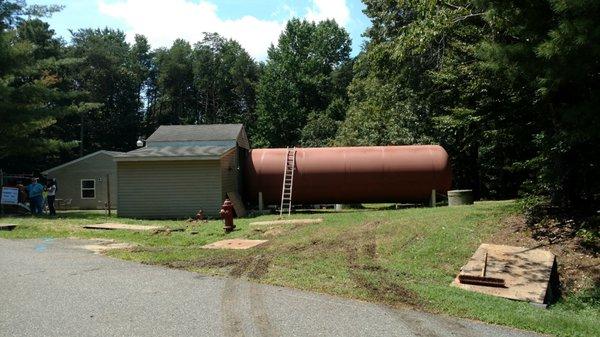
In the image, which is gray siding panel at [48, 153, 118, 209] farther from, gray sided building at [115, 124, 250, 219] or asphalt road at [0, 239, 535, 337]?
asphalt road at [0, 239, 535, 337]

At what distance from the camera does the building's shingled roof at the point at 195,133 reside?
25.4 metres

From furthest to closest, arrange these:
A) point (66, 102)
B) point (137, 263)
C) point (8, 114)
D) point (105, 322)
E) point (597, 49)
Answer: point (66, 102), point (8, 114), point (137, 263), point (597, 49), point (105, 322)

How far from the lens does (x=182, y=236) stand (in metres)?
14.1

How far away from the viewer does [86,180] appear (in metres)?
32.7

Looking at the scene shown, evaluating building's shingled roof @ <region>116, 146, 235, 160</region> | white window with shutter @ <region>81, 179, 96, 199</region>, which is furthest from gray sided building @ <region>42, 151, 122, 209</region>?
building's shingled roof @ <region>116, 146, 235, 160</region>

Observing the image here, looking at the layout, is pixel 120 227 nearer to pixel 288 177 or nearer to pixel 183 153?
pixel 183 153

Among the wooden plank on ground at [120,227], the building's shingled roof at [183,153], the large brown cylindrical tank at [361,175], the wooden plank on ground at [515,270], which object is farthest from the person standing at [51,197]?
the wooden plank on ground at [515,270]

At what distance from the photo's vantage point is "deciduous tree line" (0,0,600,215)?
10.1 meters

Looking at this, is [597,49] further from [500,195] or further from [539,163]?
[500,195]

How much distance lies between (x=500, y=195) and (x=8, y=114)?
25.2 m

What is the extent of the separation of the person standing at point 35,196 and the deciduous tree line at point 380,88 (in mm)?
3198

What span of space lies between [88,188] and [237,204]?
52.8 feet

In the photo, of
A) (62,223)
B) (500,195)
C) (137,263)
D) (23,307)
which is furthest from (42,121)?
(500,195)

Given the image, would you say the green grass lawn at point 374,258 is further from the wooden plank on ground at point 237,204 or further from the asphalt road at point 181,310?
the wooden plank on ground at point 237,204
